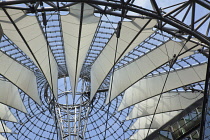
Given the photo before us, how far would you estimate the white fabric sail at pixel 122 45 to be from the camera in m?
17.0

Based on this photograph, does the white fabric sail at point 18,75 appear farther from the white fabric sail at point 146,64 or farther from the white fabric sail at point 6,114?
the white fabric sail at point 146,64

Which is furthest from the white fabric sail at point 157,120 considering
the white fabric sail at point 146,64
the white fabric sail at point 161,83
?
the white fabric sail at point 146,64

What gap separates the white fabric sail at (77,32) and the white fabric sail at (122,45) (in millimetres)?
2282

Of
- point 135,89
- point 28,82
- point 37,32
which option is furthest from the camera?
point 135,89

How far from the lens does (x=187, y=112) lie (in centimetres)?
2995

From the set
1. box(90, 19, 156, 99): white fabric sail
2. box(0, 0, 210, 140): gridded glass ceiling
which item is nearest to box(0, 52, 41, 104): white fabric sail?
box(0, 0, 210, 140): gridded glass ceiling

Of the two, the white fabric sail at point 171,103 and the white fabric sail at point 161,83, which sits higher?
the white fabric sail at point 161,83

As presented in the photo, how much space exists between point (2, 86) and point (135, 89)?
1386 cm

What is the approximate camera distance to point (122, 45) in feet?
64.4

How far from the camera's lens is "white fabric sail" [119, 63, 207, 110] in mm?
25114

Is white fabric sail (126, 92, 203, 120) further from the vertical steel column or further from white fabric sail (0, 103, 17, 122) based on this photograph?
the vertical steel column

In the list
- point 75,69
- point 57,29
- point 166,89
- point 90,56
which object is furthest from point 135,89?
point 57,29

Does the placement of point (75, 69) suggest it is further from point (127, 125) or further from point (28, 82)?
point (127, 125)

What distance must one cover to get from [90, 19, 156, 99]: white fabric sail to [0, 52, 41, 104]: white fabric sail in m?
6.24
